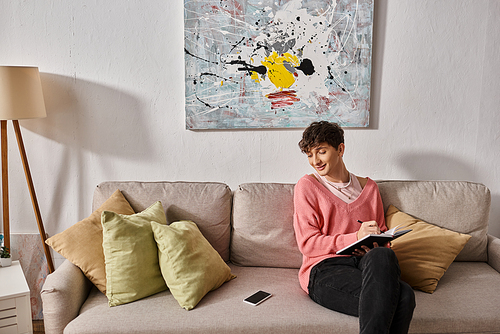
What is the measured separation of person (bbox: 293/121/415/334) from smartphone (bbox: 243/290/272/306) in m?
0.19

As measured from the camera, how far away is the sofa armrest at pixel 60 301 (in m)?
1.62

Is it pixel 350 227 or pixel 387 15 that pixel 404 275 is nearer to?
pixel 350 227

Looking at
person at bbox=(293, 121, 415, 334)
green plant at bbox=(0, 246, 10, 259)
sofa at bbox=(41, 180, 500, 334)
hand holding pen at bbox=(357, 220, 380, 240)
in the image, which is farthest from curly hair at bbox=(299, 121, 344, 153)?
green plant at bbox=(0, 246, 10, 259)

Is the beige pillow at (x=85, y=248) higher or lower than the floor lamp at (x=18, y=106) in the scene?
lower

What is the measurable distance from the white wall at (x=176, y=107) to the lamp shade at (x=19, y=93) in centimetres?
25

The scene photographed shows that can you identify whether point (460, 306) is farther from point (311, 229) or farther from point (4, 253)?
point (4, 253)

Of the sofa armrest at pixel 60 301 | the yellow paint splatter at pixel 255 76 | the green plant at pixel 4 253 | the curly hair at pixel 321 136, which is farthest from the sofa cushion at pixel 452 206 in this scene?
the green plant at pixel 4 253

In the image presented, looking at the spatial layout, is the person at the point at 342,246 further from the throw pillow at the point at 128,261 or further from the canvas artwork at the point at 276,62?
the throw pillow at the point at 128,261

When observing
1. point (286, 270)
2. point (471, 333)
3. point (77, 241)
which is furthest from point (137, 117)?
point (471, 333)

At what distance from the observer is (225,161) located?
2.40 meters

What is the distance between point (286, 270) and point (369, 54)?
4.25 feet

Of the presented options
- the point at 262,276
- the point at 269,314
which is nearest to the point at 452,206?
the point at 262,276

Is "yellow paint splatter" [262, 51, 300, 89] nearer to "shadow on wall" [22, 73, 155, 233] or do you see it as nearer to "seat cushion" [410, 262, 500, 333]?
"shadow on wall" [22, 73, 155, 233]

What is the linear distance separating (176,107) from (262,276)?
108 centimetres
